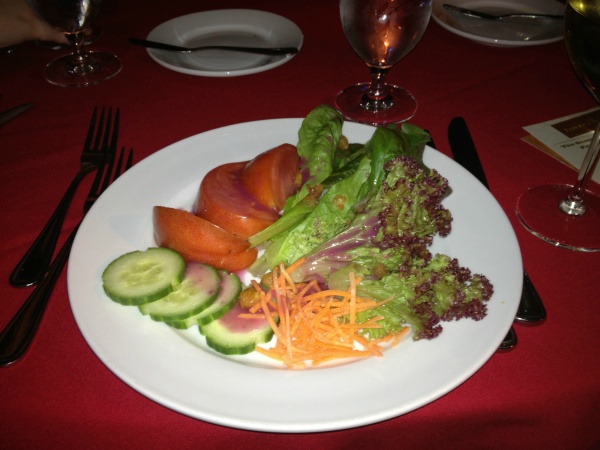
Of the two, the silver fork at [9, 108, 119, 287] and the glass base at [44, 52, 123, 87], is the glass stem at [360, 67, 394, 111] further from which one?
the glass base at [44, 52, 123, 87]

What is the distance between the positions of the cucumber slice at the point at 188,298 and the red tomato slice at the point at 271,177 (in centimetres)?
36

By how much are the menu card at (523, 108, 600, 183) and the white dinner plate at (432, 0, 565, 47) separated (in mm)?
547

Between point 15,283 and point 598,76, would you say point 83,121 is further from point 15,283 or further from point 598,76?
point 598,76

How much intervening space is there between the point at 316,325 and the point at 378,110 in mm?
1225

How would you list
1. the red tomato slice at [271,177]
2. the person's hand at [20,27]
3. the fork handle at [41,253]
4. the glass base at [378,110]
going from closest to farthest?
1. the fork handle at [41,253]
2. the red tomato slice at [271,177]
3. the glass base at [378,110]
4. the person's hand at [20,27]

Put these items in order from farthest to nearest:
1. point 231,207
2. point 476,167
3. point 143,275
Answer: point 476,167 < point 231,207 < point 143,275

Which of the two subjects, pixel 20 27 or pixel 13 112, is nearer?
pixel 13 112

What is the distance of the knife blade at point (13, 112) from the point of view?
2143mm

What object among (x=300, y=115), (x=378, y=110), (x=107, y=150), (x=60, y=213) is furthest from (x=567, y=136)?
(x=60, y=213)

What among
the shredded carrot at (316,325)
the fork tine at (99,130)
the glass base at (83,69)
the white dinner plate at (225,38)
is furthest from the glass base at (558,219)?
the glass base at (83,69)

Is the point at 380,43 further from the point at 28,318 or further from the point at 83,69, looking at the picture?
the point at 28,318

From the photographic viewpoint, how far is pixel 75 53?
252cm

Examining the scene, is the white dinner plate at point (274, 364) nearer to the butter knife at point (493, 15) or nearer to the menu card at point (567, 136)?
the menu card at point (567, 136)

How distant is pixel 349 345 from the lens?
1.25 metres
